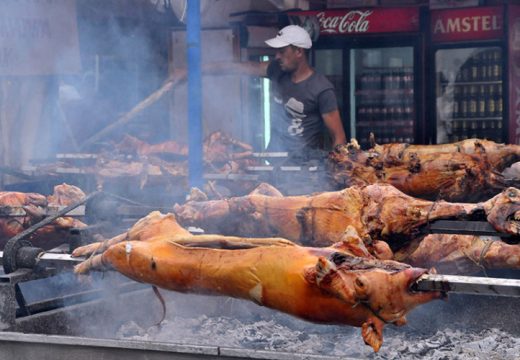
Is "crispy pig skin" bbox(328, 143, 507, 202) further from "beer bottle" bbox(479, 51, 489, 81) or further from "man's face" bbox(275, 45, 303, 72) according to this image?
"beer bottle" bbox(479, 51, 489, 81)

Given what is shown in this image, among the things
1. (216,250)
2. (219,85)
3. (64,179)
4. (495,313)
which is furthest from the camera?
(219,85)

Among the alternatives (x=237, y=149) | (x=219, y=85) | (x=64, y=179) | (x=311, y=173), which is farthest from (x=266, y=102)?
(x=311, y=173)

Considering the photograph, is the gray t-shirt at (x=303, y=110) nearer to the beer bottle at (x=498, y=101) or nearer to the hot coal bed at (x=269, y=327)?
the hot coal bed at (x=269, y=327)

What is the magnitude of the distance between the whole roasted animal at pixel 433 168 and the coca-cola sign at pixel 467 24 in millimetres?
5219

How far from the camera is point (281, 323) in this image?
4305 millimetres

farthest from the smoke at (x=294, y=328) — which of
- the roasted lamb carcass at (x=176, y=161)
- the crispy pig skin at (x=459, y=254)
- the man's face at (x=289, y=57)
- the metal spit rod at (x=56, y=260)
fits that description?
the man's face at (x=289, y=57)

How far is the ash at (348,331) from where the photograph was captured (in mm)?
3766

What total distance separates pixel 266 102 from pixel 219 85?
672mm

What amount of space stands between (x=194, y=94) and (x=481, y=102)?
5974 mm

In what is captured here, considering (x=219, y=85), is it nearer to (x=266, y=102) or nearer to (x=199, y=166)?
(x=266, y=102)

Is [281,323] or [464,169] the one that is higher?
[464,169]

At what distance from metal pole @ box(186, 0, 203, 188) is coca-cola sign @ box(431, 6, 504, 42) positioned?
5.65m

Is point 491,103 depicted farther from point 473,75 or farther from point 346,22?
point 346,22

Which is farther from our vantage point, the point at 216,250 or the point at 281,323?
the point at 281,323
